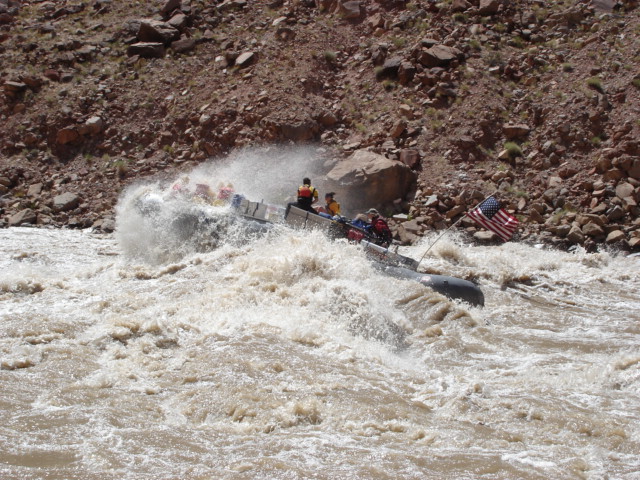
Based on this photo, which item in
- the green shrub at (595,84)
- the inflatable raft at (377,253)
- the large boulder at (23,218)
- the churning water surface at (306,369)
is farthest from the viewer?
the green shrub at (595,84)

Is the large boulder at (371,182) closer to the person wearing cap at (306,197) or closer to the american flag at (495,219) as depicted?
the person wearing cap at (306,197)

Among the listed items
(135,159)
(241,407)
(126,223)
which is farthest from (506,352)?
(135,159)

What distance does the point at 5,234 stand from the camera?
1583 centimetres

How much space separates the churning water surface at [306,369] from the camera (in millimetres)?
5449

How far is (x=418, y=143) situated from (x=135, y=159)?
880 cm

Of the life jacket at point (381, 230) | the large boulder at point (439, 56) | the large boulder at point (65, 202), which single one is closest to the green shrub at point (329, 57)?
the large boulder at point (439, 56)

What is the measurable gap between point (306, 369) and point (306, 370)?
3cm

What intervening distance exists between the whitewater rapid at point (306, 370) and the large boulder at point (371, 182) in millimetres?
4373

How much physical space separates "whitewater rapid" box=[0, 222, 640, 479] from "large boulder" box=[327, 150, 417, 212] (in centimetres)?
437

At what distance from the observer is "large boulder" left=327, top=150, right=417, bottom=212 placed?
16422 mm

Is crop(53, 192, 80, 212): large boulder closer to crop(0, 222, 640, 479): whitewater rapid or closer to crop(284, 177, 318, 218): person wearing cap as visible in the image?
crop(0, 222, 640, 479): whitewater rapid

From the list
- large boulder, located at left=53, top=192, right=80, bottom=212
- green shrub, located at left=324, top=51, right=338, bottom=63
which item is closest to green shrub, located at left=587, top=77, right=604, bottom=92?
green shrub, located at left=324, top=51, right=338, bottom=63

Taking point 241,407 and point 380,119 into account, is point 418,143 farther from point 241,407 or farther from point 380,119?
point 241,407

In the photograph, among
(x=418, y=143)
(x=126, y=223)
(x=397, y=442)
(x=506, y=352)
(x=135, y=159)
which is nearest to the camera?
(x=397, y=442)
